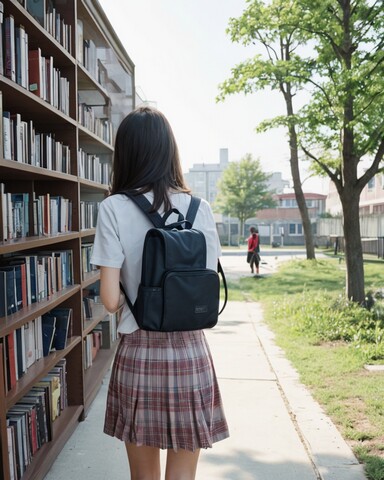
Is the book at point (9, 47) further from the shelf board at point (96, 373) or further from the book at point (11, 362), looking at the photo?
the shelf board at point (96, 373)

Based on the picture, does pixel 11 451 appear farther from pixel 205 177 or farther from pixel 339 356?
pixel 205 177

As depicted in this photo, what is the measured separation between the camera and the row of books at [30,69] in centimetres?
282

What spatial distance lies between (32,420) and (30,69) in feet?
7.36

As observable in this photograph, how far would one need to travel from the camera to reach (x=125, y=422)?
1.91 metres

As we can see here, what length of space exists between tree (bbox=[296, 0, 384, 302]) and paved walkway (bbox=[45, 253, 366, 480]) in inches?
138

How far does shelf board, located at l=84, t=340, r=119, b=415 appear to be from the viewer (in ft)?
14.2

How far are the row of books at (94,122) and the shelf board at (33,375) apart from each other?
6.56 ft

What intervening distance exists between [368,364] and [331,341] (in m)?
1.11

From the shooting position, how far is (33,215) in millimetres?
3330

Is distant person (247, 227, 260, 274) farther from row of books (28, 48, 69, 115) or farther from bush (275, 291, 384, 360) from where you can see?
row of books (28, 48, 69, 115)

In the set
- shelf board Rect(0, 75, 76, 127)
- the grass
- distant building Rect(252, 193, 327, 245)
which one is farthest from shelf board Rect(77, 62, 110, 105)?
distant building Rect(252, 193, 327, 245)

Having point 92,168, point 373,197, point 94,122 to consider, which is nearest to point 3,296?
point 92,168

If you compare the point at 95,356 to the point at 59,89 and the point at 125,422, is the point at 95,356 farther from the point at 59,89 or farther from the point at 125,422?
the point at 125,422

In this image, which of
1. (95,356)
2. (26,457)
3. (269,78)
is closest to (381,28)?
(269,78)
